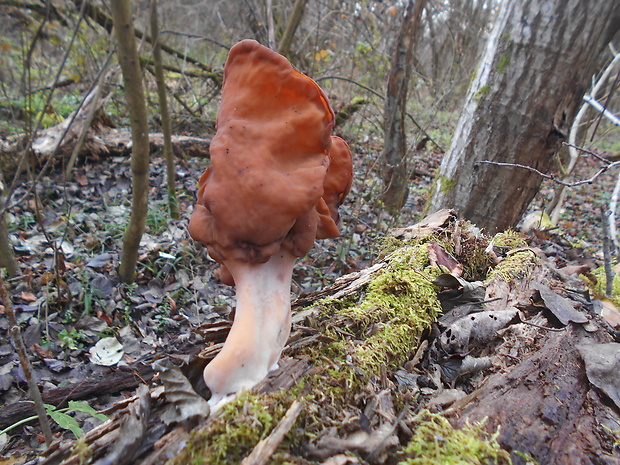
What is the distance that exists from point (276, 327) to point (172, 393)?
50 centimetres

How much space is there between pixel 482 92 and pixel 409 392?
3245mm

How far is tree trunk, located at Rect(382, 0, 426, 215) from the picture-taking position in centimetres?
551

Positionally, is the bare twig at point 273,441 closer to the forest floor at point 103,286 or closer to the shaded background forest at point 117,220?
the forest floor at point 103,286

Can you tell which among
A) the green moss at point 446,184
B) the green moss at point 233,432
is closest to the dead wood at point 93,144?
the green moss at point 446,184

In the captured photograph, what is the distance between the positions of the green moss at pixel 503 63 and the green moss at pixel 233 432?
367 centimetres

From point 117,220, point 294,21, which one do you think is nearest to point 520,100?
point 294,21

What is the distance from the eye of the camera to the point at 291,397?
1507 millimetres

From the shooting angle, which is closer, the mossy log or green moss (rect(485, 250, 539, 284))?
the mossy log

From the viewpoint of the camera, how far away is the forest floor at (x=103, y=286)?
285 centimetres

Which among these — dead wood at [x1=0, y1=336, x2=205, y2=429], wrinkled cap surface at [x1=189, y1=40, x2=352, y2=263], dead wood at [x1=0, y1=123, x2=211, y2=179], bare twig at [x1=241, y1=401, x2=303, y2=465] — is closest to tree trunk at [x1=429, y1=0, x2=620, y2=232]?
wrinkled cap surface at [x1=189, y1=40, x2=352, y2=263]

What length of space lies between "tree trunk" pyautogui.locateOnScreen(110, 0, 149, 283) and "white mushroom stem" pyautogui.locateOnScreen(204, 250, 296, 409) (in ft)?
7.94

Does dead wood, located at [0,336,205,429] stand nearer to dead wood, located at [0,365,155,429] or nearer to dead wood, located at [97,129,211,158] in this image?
dead wood, located at [0,365,155,429]

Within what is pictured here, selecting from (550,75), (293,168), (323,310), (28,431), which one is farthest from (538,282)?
(28,431)

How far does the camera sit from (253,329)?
1.68m
